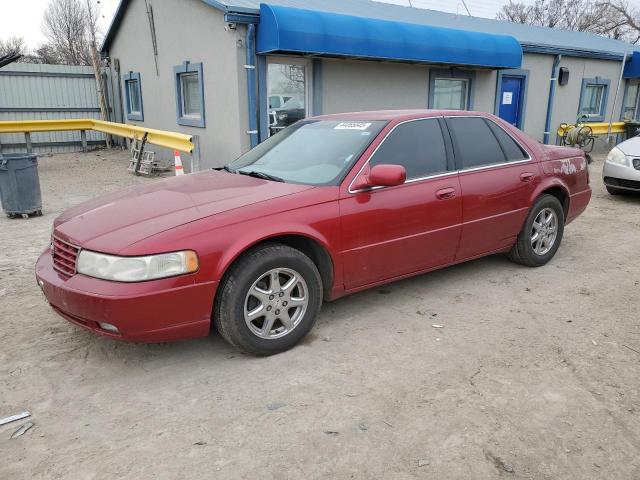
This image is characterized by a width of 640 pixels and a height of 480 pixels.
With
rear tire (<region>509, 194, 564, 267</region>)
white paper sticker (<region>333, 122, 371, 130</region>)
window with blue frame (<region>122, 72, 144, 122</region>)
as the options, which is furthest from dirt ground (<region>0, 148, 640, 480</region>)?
window with blue frame (<region>122, 72, 144, 122</region>)

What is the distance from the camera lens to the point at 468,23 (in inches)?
595

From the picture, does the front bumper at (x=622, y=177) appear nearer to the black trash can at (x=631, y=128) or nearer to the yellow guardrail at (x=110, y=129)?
the yellow guardrail at (x=110, y=129)

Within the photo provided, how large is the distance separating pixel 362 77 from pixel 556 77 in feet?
23.9

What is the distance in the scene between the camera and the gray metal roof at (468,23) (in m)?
11.4

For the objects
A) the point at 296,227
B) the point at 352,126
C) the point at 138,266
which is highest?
the point at 352,126

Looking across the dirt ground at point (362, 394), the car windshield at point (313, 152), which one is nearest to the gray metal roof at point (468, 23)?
the car windshield at point (313, 152)

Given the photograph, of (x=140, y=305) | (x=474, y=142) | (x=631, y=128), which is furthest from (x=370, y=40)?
(x=631, y=128)

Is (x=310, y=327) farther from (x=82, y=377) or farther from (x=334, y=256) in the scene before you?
(x=82, y=377)

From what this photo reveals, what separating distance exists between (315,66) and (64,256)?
7.57m

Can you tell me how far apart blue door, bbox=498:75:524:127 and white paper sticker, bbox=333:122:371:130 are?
10440 mm

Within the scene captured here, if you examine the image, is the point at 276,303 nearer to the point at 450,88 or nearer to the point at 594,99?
the point at 450,88

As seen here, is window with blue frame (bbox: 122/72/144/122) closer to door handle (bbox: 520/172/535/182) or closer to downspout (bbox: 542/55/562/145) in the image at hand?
downspout (bbox: 542/55/562/145)

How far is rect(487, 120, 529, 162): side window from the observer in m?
4.78

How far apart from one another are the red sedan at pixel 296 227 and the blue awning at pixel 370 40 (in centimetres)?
439
